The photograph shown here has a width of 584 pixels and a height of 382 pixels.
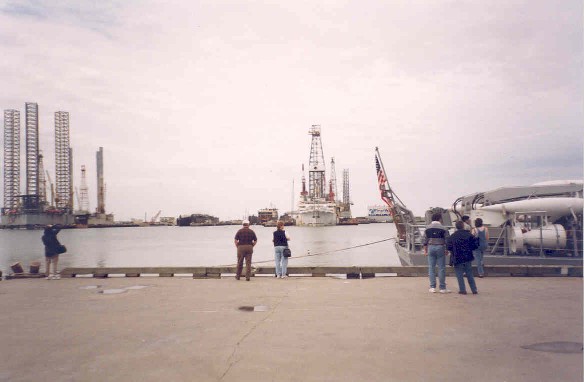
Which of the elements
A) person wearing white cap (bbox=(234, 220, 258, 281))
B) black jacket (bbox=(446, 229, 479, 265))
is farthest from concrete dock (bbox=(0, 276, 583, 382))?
person wearing white cap (bbox=(234, 220, 258, 281))

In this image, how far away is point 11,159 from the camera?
179 m

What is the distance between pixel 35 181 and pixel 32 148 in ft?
40.0

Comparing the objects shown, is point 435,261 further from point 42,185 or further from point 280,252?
point 42,185

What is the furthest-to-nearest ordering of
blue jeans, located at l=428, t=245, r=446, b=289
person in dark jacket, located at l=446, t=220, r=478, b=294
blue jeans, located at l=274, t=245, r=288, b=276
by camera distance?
blue jeans, located at l=274, t=245, r=288, b=276, blue jeans, located at l=428, t=245, r=446, b=289, person in dark jacket, located at l=446, t=220, r=478, b=294

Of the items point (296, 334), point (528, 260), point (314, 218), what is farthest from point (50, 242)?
point (314, 218)

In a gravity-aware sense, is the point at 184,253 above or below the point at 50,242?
below

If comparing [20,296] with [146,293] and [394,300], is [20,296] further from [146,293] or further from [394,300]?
[394,300]

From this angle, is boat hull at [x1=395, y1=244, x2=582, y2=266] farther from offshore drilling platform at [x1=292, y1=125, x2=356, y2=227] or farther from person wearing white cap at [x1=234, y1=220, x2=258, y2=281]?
offshore drilling platform at [x1=292, y1=125, x2=356, y2=227]

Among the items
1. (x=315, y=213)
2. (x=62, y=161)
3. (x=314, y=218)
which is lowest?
(x=314, y=218)

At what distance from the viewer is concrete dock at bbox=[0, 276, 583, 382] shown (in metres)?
5.64

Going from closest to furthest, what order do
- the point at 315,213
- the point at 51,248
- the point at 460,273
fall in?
the point at 460,273 < the point at 51,248 < the point at 315,213

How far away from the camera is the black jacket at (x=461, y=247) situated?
11062 mm

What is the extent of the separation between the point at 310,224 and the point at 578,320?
173m

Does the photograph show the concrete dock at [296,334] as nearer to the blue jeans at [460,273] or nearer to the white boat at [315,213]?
the blue jeans at [460,273]
